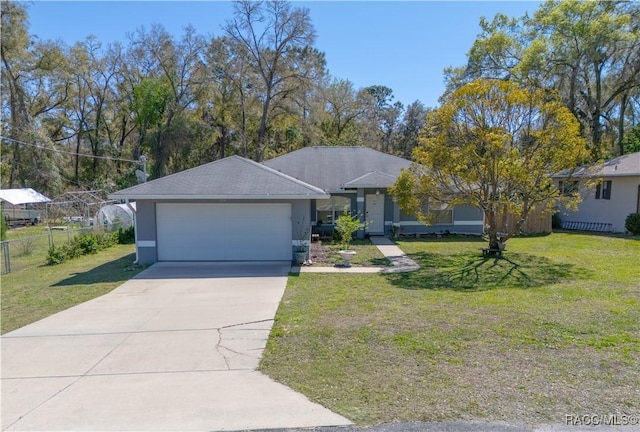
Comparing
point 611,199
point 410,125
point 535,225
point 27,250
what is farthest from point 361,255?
point 410,125

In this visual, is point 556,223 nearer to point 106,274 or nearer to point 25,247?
point 106,274

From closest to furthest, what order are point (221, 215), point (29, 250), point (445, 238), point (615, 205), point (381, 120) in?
1. point (221, 215)
2. point (29, 250)
3. point (445, 238)
4. point (615, 205)
5. point (381, 120)

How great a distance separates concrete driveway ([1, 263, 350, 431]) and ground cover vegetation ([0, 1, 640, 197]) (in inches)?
985

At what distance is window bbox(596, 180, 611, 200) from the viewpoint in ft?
66.4

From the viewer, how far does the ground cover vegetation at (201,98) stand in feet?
88.3

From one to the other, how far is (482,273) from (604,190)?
572 inches

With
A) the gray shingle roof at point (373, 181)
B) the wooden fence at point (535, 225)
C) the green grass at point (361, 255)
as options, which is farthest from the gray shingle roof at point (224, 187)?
the wooden fence at point (535, 225)

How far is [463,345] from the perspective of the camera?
5641 mm

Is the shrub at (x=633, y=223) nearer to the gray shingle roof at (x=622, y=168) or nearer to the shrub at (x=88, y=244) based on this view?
the gray shingle roof at (x=622, y=168)

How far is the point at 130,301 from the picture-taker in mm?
8703

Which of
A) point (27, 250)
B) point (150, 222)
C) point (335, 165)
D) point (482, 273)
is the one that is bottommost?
point (482, 273)

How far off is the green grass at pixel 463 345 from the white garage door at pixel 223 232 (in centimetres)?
273

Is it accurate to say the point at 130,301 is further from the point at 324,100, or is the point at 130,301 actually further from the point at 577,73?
the point at 324,100

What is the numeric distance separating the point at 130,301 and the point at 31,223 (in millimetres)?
25935
